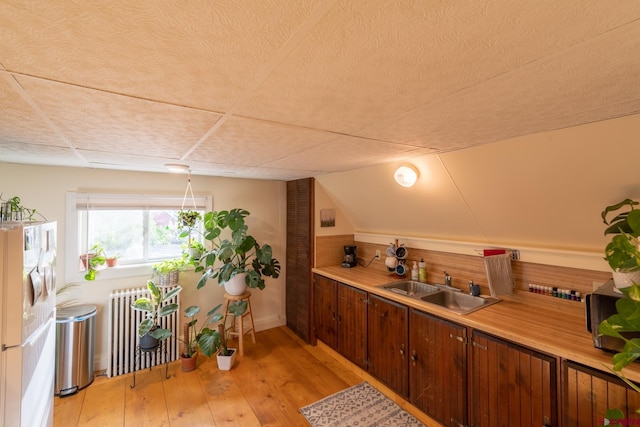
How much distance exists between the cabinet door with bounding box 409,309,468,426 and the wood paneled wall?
689mm

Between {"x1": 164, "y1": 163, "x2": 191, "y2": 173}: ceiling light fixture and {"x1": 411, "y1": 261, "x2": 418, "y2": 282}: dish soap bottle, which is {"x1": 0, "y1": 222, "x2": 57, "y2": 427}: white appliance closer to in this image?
{"x1": 164, "y1": 163, "x2": 191, "y2": 173}: ceiling light fixture

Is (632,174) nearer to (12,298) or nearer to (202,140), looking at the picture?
(202,140)

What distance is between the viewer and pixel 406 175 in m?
2.18

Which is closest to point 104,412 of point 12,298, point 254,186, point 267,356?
point 267,356

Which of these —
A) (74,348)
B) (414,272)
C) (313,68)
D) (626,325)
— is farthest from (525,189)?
(74,348)

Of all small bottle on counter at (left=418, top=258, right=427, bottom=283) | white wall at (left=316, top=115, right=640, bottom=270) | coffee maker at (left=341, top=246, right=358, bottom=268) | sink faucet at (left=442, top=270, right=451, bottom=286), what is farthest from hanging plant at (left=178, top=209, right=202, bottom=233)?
sink faucet at (left=442, top=270, right=451, bottom=286)

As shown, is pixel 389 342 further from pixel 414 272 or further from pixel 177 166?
pixel 177 166

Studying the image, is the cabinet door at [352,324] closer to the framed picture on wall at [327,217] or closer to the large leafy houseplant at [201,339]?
the framed picture on wall at [327,217]

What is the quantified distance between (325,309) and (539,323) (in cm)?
198

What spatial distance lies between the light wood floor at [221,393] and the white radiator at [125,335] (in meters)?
0.09

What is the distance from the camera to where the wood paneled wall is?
6.02ft

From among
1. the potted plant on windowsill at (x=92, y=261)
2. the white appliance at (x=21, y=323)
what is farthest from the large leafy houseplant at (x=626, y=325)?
the potted plant on windowsill at (x=92, y=261)

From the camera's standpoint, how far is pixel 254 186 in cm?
353

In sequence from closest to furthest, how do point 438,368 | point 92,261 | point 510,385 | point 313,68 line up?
point 313,68
point 510,385
point 438,368
point 92,261
